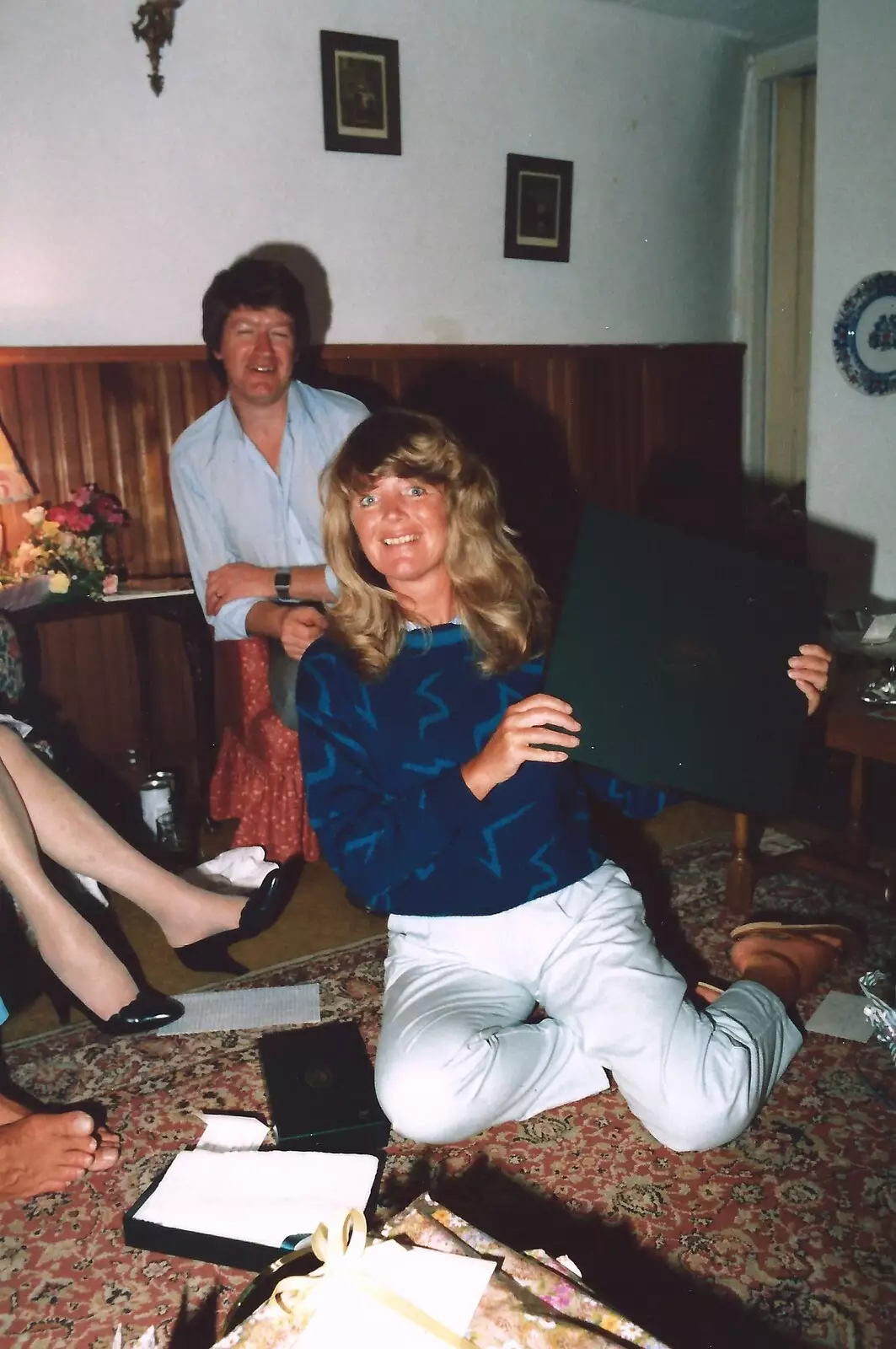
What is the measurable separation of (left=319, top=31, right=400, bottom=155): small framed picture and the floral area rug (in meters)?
2.68

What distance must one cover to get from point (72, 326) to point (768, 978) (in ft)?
8.10

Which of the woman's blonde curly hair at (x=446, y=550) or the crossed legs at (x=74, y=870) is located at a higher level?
the woman's blonde curly hair at (x=446, y=550)

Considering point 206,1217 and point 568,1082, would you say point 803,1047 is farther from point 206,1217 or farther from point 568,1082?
point 206,1217

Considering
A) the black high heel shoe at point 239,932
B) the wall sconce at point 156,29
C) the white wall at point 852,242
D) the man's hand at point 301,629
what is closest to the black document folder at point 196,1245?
the black high heel shoe at point 239,932

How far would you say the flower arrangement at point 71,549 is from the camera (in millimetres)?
2568

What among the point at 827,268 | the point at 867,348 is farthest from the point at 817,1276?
the point at 827,268

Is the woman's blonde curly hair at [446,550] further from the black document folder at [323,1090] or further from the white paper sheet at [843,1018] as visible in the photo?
the white paper sheet at [843,1018]

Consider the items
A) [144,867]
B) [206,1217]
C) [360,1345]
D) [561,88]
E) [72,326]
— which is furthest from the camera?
[561,88]

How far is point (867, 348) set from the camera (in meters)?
2.88

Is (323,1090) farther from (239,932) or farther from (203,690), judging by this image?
(203,690)

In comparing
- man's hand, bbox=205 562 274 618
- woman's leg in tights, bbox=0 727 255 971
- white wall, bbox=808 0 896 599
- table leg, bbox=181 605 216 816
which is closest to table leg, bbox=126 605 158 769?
table leg, bbox=181 605 216 816

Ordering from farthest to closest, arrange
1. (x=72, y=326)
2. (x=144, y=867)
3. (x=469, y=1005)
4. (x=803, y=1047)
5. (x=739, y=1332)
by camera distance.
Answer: (x=72, y=326) → (x=144, y=867) → (x=803, y=1047) → (x=469, y=1005) → (x=739, y=1332)

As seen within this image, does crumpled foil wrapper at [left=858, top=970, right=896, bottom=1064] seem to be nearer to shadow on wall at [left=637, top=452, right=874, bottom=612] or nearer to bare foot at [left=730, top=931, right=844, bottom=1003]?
bare foot at [left=730, top=931, right=844, bottom=1003]

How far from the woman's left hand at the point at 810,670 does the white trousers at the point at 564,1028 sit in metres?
0.40
